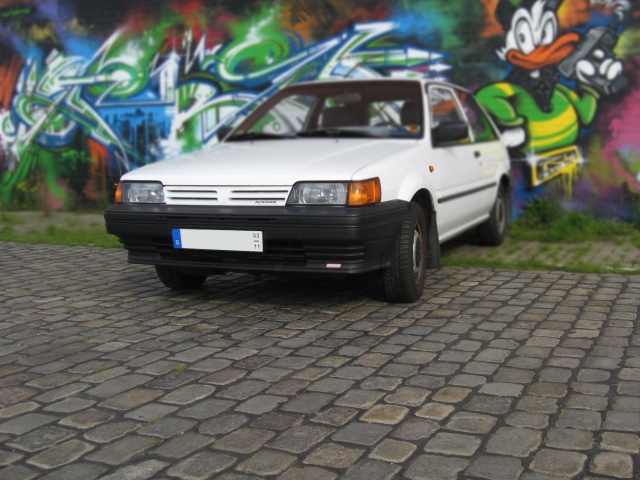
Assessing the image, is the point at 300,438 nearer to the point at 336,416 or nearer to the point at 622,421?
the point at 336,416

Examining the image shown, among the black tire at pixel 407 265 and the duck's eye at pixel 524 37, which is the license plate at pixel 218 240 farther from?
the duck's eye at pixel 524 37

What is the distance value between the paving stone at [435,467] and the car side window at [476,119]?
4821 millimetres

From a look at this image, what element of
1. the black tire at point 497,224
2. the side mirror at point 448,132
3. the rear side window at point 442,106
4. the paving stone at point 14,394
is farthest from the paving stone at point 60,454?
the black tire at point 497,224

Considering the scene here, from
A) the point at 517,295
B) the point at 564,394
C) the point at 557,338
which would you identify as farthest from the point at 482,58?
the point at 564,394

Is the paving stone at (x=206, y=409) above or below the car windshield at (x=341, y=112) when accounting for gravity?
below

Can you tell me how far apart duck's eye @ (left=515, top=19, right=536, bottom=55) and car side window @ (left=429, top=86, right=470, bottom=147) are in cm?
244

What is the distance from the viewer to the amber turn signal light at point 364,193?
4797 mm

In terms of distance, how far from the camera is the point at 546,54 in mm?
9195

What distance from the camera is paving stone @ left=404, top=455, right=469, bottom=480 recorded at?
2.81m

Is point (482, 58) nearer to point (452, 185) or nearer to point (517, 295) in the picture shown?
point (452, 185)

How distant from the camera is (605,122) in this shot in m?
8.97

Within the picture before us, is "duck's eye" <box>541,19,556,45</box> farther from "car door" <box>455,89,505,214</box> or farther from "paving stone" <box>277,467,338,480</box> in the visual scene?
"paving stone" <box>277,467,338,480</box>

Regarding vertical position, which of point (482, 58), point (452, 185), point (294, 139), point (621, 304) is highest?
point (482, 58)

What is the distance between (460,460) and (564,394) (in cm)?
91
